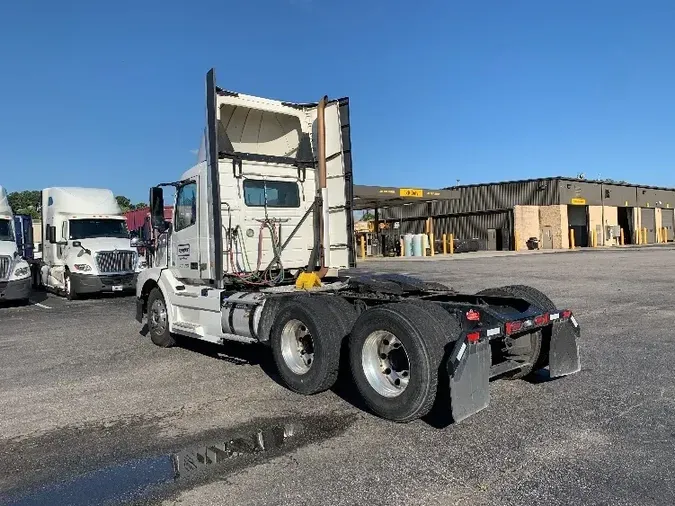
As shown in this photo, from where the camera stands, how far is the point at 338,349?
582cm

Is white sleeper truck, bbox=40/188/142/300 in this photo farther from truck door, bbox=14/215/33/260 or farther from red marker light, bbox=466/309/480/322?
red marker light, bbox=466/309/480/322

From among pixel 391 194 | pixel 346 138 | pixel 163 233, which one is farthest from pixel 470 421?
pixel 391 194

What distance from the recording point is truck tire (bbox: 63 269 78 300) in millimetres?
17250

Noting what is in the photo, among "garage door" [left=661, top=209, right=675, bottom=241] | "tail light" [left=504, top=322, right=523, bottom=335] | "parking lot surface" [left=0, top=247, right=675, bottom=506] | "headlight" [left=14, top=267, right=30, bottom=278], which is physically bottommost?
"parking lot surface" [left=0, top=247, right=675, bottom=506]

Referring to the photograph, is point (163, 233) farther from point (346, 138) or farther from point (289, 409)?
point (289, 409)

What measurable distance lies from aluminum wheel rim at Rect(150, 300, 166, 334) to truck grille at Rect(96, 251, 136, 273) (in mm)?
8727

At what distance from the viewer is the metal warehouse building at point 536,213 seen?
48.5 m

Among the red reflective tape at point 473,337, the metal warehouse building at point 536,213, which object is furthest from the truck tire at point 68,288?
the metal warehouse building at point 536,213

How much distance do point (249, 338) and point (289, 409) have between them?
5.40 feet

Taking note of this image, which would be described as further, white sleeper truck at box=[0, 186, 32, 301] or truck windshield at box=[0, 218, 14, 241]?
truck windshield at box=[0, 218, 14, 241]

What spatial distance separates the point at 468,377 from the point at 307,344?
87.8 inches

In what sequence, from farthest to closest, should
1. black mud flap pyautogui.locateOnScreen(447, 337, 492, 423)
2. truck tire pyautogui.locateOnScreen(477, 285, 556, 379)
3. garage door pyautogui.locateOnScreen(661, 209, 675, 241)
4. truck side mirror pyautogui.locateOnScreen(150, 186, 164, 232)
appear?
garage door pyautogui.locateOnScreen(661, 209, 675, 241)
truck side mirror pyautogui.locateOnScreen(150, 186, 164, 232)
truck tire pyautogui.locateOnScreen(477, 285, 556, 379)
black mud flap pyautogui.locateOnScreen(447, 337, 492, 423)

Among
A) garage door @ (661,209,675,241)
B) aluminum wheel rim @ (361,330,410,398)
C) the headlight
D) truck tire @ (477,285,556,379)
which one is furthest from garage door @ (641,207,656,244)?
aluminum wheel rim @ (361,330,410,398)

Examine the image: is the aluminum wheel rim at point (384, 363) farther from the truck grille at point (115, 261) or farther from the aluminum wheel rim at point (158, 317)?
the truck grille at point (115, 261)
